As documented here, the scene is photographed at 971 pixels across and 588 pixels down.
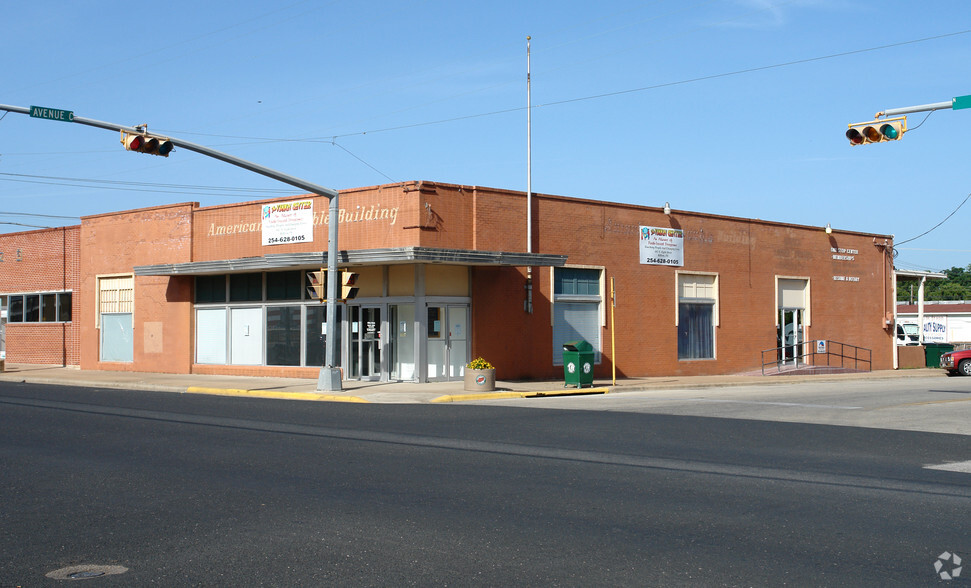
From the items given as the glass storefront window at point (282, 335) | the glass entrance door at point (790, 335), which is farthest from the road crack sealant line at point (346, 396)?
the glass entrance door at point (790, 335)

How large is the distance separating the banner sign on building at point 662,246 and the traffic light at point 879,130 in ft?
45.6

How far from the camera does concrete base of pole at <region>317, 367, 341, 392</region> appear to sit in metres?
23.2

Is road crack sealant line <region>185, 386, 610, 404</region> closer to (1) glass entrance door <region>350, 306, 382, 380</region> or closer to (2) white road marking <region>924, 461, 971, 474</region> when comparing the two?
(1) glass entrance door <region>350, 306, 382, 380</region>

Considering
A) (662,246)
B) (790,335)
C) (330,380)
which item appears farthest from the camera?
(790,335)

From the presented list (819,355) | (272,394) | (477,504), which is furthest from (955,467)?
(819,355)

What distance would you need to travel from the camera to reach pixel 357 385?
2530 cm

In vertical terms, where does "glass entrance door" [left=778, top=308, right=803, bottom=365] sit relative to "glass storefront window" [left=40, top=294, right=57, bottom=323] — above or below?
below

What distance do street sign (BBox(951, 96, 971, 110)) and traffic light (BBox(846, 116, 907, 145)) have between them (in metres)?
0.90

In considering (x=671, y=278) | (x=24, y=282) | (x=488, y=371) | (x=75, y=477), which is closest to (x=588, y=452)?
(x=75, y=477)

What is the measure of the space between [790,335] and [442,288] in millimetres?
17276

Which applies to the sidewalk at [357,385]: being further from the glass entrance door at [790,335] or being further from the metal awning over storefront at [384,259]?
the metal awning over storefront at [384,259]

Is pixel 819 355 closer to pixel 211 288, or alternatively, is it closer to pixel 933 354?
pixel 933 354

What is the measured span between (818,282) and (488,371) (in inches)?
789

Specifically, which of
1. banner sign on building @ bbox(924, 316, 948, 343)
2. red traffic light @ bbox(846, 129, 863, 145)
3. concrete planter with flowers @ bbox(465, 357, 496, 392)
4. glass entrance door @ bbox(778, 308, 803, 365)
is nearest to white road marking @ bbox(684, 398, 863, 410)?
concrete planter with flowers @ bbox(465, 357, 496, 392)
